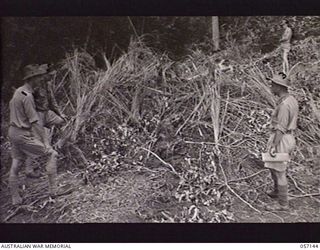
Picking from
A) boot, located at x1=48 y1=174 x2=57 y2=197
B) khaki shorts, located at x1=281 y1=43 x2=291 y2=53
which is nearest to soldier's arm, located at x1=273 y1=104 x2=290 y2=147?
khaki shorts, located at x1=281 y1=43 x2=291 y2=53

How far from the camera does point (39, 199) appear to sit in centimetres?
469

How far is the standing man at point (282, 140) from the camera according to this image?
4586 millimetres

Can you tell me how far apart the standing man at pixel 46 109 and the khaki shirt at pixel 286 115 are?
6.30ft

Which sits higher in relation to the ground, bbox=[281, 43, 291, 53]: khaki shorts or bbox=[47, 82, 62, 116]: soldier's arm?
bbox=[281, 43, 291, 53]: khaki shorts

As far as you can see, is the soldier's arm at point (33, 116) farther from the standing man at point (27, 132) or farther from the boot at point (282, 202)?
the boot at point (282, 202)

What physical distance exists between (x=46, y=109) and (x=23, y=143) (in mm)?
368

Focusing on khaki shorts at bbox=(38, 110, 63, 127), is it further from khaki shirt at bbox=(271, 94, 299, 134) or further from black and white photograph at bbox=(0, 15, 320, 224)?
khaki shirt at bbox=(271, 94, 299, 134)

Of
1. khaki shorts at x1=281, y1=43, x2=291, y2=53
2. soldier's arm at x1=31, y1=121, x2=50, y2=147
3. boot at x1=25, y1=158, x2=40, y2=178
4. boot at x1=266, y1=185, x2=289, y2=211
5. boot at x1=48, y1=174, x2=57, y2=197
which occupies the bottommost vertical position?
boot at x1=266, y1=185, x2=289, y2=211

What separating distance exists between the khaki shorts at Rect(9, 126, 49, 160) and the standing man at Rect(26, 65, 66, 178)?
81 mm

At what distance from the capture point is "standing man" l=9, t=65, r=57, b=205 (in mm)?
4641

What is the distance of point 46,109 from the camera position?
470 centimetres

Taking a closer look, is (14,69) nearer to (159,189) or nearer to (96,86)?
(96,86)

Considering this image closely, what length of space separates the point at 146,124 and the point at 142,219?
2.79 ft

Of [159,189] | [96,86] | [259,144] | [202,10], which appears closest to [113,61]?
[96,86]
